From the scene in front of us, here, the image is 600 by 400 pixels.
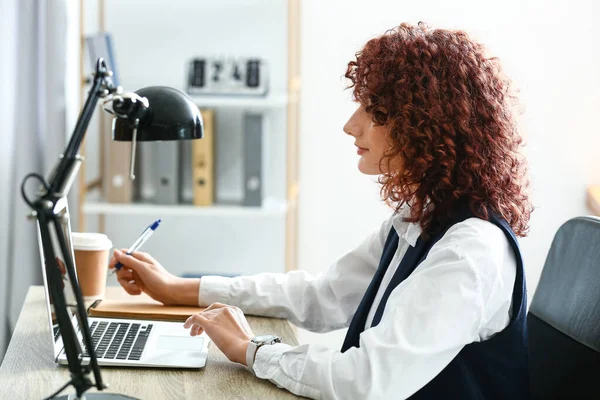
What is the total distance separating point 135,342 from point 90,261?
1.13ft

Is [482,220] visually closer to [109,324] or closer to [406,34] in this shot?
[406,34]

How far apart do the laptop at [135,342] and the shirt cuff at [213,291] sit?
0.11 metres

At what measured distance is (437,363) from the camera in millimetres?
1159

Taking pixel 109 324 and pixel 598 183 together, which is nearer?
pixel 109 324

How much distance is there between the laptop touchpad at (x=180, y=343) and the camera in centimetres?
138

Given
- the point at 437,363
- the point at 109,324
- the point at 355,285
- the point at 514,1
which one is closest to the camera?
the point at 437,363

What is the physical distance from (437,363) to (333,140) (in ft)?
5.97

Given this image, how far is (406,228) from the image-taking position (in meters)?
1.40

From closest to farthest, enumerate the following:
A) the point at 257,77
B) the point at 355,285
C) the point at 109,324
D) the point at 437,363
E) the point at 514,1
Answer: the point at 437,363 < the point at 109,324 < the point at 355,285 < the point at 257,77 < the point at 514,1

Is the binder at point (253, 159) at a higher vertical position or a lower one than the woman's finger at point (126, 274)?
higher

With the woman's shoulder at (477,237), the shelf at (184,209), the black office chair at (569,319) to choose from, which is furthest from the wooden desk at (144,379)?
the shelf at (184,209)

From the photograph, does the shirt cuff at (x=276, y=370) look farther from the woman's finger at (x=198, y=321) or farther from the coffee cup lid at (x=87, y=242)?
the coffee cup lid at (x=87, y=242)

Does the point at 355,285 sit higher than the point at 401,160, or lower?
lower

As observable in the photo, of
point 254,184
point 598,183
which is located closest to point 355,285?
point 254,184
